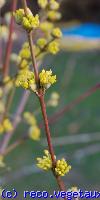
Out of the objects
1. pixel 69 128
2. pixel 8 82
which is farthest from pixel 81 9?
pixel 8 82

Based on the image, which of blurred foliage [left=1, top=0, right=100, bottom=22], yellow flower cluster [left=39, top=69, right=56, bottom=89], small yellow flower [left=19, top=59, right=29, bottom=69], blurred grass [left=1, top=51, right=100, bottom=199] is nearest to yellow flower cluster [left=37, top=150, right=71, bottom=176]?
yellow flower cluster [left=39, top=69, right=56, bottom=89]

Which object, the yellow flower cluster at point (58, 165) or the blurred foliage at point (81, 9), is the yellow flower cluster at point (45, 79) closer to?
the yellow flower cluster at point (58, 165)

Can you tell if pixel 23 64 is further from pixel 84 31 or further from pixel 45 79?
pixel 84 31

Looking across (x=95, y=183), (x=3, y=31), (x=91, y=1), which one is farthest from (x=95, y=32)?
(x=3, y=31)

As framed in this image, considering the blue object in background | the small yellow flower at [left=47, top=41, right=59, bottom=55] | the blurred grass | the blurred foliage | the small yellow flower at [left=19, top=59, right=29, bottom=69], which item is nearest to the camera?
the small yellow flower at [left=47, top=41, right=59, bottom=55]

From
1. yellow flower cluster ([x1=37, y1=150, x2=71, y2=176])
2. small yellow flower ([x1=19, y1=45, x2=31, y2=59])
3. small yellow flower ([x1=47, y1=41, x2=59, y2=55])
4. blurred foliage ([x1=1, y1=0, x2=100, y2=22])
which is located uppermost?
blurred foliage ([x1=1, y1=0, x2=100, y2=22])

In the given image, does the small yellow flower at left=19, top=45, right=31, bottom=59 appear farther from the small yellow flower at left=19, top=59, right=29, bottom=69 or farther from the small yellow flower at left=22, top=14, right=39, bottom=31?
the small yellow flower at left=22, top=14, right=39, bottom=31
